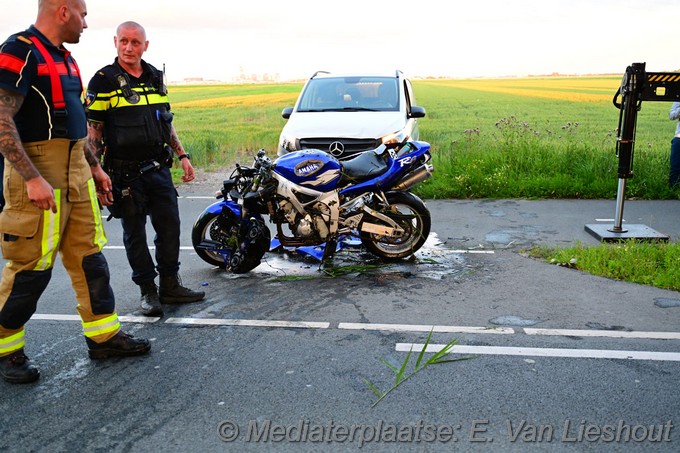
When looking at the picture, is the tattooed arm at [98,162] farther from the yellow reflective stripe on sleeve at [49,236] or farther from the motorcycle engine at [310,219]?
the motorcycle engine at [310,219]

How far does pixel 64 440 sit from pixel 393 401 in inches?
70.4

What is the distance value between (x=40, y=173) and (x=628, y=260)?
17.0ft

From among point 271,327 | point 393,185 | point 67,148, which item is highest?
A: point 67,148

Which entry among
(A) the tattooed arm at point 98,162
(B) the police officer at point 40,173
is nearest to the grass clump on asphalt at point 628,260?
(A) the tattooed arm at point 98,162

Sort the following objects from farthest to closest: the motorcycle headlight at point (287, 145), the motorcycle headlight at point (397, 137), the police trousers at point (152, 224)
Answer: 1. the motorcycle headlight at point (287, 145)
2. the motorcycle headlight at point (397, 137)
3. the police trousers at point (152, 224)

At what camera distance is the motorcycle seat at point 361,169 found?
21.4 feet

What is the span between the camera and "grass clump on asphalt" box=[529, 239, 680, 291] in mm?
5812

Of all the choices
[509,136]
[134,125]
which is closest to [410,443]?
[134,125]

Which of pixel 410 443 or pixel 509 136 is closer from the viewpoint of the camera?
pixel 410 443

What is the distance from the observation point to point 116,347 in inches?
172

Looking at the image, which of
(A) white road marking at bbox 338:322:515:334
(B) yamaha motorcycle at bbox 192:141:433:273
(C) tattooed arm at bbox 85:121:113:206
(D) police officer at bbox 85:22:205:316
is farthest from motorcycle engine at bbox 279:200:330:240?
(C) tattooed arm at bbox 85:121:113:206

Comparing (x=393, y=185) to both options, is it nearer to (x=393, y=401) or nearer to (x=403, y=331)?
(x=403, y=331)

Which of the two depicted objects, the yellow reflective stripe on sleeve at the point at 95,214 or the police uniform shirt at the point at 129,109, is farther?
the police uniform shirt at the point at 129,109

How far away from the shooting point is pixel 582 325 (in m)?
4.82
